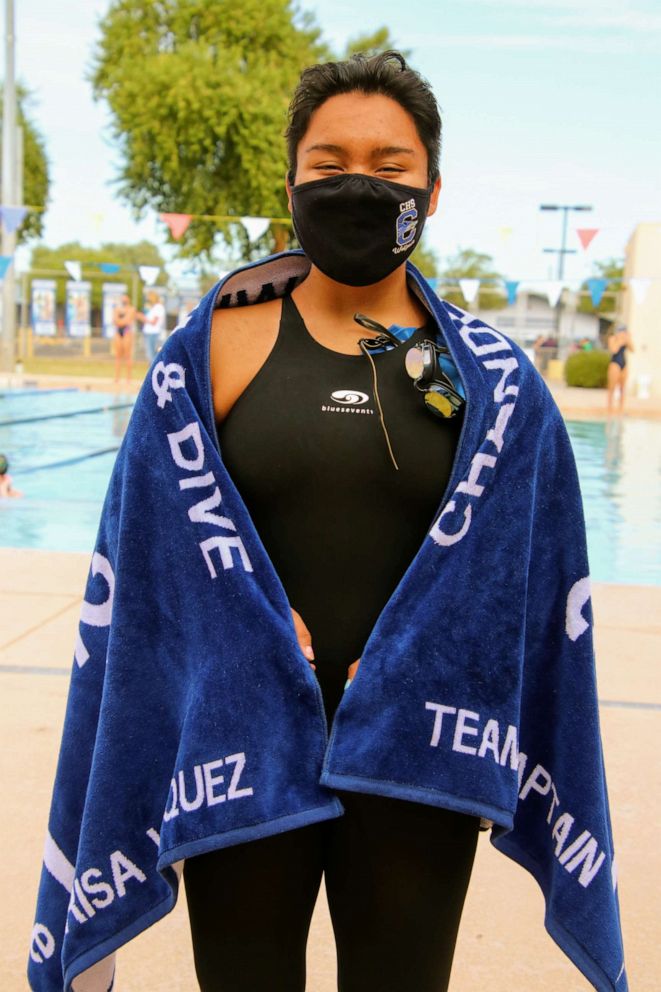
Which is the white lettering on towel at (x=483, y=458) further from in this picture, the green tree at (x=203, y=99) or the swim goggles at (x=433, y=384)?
the green tree at (x=203, y=99)

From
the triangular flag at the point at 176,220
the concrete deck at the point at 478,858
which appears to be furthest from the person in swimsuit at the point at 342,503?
the triangular flag at the point at 176,220

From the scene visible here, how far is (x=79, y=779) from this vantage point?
1.81 m

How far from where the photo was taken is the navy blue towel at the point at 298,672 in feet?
5.07

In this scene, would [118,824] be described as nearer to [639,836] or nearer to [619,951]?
[619,951]

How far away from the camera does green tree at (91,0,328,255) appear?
2902cm

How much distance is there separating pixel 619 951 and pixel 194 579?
97 cm

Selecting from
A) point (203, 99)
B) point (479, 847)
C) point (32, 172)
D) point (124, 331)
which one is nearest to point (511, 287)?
point (124, 331)

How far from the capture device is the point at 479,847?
3.09 meters

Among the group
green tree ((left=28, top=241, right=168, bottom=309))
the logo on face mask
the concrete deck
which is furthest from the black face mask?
green tree ((left=28, top=241, right=168, bottom=309))

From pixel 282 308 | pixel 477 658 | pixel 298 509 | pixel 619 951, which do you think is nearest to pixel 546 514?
pixel 477 658

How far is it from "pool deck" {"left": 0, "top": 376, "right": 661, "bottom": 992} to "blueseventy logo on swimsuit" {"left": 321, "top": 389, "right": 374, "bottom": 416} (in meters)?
0.90

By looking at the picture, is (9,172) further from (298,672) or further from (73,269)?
(298,672)

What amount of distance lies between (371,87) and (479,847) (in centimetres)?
222

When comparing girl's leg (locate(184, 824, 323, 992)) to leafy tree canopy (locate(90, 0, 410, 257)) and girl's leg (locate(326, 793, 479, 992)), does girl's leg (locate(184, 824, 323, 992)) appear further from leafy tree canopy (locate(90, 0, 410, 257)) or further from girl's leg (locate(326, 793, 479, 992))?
leafy tree canopy (locate(90, 0, 410, 257))
